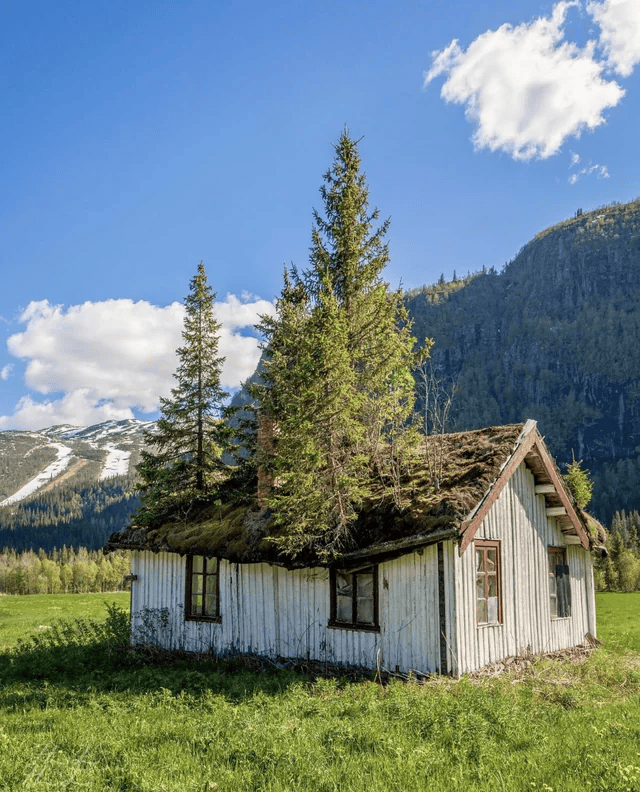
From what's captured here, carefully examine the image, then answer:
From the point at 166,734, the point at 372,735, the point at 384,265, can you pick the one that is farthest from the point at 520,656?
the point at 384,265

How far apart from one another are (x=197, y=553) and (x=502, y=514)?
7.92 meters

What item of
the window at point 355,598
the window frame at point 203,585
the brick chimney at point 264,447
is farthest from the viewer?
the window frame at point 203,585

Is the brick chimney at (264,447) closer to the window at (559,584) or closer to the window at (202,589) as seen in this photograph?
the window at (202,589)

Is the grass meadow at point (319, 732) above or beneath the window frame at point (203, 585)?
beneath

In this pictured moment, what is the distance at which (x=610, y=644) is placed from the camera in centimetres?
1905

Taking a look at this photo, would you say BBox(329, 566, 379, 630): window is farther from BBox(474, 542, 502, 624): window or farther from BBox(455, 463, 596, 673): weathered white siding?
BBox(474, 542, 502, 624): window

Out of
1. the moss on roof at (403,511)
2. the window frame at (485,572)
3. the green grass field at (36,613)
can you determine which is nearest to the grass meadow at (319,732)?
the window frame at (485,572)

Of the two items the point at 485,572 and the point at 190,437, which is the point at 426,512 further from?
the point at 190,437

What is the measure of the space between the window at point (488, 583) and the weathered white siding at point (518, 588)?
194 millimetres

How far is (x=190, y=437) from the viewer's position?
20406 mm

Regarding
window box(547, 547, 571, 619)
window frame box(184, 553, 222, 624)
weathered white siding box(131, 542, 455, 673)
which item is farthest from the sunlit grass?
window frame box(184, 553, 222, 624)

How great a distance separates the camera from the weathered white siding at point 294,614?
13164mm

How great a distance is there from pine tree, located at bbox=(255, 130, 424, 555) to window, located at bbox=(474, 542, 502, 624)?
2643 millimetres

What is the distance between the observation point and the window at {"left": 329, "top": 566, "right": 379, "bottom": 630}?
14016 mm
